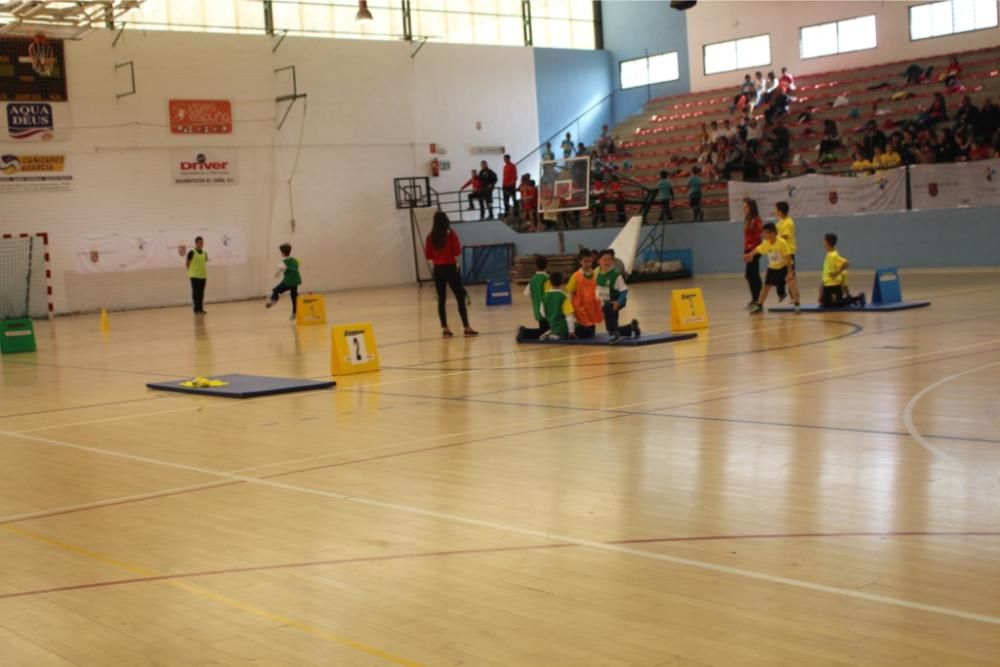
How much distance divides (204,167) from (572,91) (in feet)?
45.7

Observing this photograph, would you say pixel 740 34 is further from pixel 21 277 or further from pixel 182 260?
pixel 21 277

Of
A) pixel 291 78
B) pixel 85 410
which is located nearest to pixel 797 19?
pixel 291 78

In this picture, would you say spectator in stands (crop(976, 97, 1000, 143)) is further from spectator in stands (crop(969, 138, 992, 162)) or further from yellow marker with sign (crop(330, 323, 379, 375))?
yellow marker with sign (crop(330, 323, 379, 375))

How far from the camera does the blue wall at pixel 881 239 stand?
25.6 m

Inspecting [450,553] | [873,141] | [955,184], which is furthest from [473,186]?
[450,553]

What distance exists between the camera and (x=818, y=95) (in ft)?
114

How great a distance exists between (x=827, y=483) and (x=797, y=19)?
108ft

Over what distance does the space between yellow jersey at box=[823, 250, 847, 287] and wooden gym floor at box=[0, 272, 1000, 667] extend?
4.73m

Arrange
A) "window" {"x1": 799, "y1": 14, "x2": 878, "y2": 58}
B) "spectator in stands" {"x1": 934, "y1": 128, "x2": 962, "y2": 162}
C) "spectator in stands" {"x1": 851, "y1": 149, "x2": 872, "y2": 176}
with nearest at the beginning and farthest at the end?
1. "spectator in stands" {"x1": 934, "y1": 128, "x2": 962, "y2": 162}
2. "spectator in stands" {"x1": 851, "y1": 149, "x2": 872, "y2": 176}
3. "window" {"x1": 799, "y1": 14, "x2": 878, "y2": 58}

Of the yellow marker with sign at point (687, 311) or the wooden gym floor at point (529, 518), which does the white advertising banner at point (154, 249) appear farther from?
the yellow marker with sign at point (687, 311)

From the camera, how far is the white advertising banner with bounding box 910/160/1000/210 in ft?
82.4

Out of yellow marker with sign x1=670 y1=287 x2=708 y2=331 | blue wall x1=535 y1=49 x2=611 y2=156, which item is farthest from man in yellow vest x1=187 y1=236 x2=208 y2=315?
blue wall x1=535 y1=49 x2=611 y2=156

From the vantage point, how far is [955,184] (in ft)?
84.6

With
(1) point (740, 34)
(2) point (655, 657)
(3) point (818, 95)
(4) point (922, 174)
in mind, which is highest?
(1) point (740, 34)
